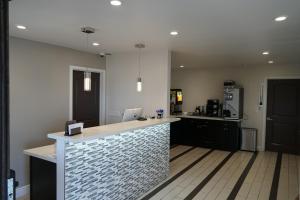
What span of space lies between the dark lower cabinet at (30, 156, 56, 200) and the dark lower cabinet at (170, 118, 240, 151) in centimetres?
473

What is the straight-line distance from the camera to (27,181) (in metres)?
3.64

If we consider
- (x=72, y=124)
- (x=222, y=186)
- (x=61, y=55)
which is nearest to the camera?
(x=72, y=124)

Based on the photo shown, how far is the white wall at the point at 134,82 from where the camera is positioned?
13.8 feet

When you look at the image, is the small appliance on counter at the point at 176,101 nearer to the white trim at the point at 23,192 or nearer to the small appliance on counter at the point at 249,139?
the small appliance on counter at the point at 249,139

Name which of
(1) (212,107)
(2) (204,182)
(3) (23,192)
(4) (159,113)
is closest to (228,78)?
(1) (212,107)

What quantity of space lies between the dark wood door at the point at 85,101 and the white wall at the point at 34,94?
9.7 inches

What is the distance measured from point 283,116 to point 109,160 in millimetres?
5447


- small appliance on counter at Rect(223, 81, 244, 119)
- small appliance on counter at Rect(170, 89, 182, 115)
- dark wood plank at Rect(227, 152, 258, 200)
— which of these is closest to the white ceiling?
small appliance on counter at Rect(223, 81, 244, 119)

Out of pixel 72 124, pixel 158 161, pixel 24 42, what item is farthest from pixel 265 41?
pixel 24 42

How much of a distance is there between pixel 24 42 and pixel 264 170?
207 inches

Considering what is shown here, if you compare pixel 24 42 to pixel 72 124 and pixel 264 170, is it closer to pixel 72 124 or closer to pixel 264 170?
pixel 72 124

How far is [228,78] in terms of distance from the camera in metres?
6.82

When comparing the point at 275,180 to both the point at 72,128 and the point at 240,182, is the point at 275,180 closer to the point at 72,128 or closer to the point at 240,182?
the point at 240,182
